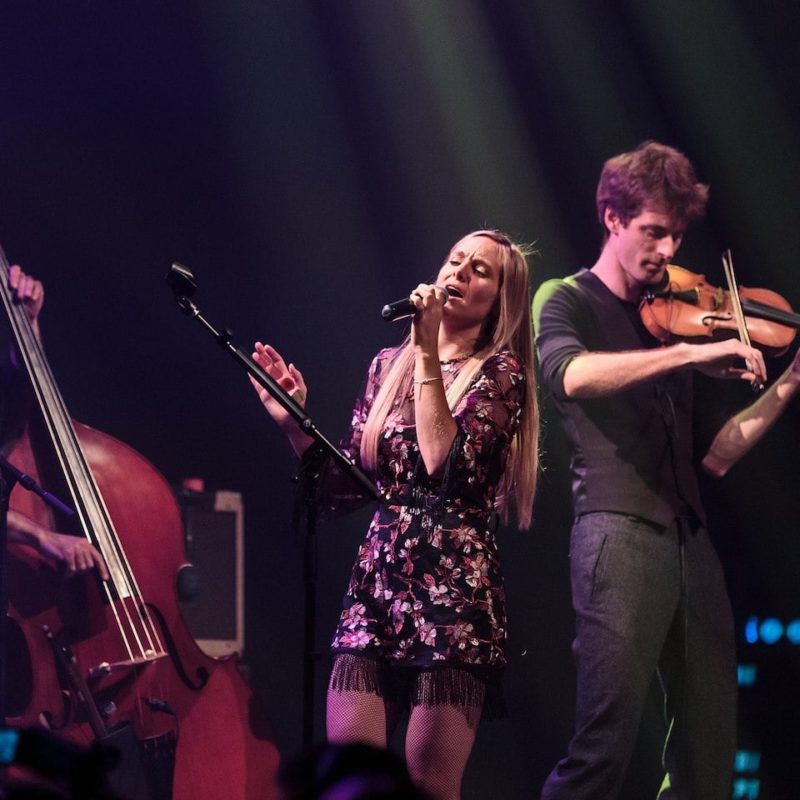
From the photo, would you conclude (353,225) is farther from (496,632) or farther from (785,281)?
(496,632)

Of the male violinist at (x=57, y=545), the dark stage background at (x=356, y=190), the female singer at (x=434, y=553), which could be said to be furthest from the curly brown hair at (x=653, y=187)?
the male violinist at (x=57, y=545)

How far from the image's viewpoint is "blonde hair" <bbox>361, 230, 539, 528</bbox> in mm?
2551

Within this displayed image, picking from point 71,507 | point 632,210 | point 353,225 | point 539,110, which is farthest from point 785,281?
point 71,507

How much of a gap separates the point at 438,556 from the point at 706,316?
4.49ft

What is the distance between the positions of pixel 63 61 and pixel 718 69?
2.21 meters

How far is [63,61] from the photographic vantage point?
3707 mm

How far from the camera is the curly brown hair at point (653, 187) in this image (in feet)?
11.2

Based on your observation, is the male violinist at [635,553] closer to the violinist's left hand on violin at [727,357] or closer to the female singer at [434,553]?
the violinist's left hand on violin at [727,357]

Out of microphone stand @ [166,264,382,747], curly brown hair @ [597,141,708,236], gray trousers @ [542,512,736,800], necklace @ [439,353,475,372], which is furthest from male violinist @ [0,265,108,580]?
curly brown hair @ [597,141,708,236]

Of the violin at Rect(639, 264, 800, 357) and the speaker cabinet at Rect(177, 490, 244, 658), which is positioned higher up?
the violin at Rect(639, 264, 800, 357)

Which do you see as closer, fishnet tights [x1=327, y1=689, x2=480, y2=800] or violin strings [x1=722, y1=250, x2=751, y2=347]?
fishnet tights [x1=327, y1=689, x2=480, y2=800]

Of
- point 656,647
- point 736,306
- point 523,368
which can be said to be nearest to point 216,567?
point 656,647

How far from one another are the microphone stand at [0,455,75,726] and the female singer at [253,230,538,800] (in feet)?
1.78

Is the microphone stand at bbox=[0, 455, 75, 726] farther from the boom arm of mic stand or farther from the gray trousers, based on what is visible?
the gray trousers
